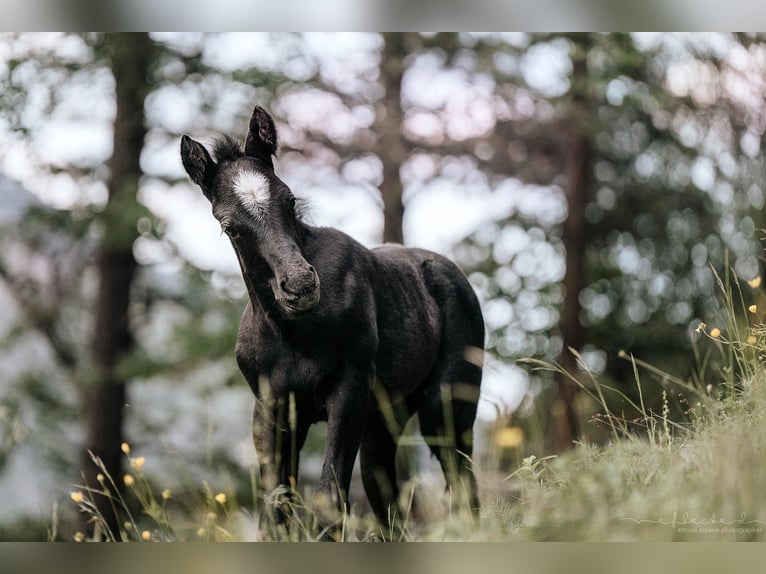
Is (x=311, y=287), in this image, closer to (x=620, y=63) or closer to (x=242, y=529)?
(x=242, y=529)

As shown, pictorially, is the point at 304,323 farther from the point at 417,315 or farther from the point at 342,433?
the point at 417,315

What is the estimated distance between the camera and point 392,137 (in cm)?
1122

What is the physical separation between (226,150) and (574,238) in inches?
301

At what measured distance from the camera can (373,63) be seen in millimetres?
11492

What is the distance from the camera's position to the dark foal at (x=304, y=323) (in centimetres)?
398

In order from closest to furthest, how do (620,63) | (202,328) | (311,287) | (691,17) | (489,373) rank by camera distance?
(311,287), (691,17), (489,373), (620,63), (202,328)

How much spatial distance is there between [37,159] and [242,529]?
24.9 feet

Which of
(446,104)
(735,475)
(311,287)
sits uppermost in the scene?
(446,104)

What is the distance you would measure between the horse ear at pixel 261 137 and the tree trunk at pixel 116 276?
6.01 m

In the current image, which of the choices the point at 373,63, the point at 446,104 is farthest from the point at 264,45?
the point at 446,104

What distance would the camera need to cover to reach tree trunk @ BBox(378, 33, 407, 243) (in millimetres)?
11086

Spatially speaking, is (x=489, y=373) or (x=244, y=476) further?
(x=244, y=476)

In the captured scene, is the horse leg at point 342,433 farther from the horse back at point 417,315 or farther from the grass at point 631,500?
the horse back at point 417,315

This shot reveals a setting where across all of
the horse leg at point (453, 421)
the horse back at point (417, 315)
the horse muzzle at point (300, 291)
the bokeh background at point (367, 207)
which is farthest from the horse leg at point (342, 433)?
the bokeh background at point (367, 207)
